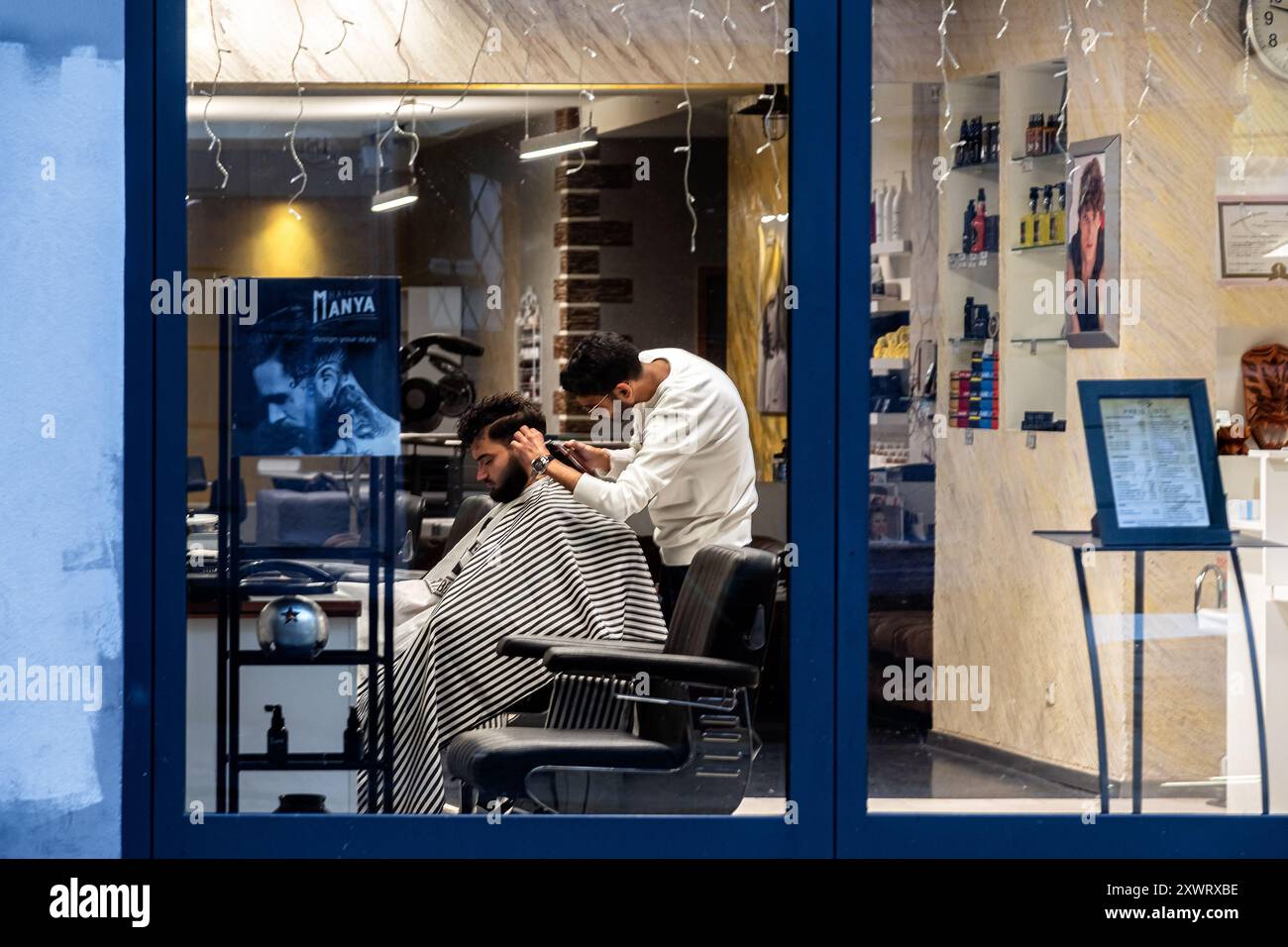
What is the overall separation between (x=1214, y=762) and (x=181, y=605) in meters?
Result: 2.05

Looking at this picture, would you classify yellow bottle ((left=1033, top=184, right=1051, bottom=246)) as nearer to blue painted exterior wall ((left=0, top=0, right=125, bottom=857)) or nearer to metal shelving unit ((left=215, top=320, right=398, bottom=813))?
metal shelving unit ((left=215, top=320, right=398, bottom=813))

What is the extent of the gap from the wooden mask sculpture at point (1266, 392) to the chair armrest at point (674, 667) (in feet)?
3.98

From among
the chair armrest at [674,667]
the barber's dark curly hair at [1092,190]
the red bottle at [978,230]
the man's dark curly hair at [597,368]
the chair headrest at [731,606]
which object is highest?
the barber's dark curly hair at [1092,190]

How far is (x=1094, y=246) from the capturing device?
362cm

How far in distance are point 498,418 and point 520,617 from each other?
0.44m

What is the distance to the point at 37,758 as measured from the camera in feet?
10.9

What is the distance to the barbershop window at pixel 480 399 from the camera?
3451 mm

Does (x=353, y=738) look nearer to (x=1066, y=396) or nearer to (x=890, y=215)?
(x=890, y=215)

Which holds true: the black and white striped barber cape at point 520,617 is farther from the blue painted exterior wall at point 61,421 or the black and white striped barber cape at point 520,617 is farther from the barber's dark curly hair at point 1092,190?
the barber's dark curly hair at point 1092,190

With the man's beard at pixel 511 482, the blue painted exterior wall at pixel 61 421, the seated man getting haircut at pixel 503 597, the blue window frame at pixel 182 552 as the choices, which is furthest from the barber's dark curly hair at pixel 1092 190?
the blue painted exterior wall at pixel 61 421

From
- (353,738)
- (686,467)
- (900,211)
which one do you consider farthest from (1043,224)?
(353,738)

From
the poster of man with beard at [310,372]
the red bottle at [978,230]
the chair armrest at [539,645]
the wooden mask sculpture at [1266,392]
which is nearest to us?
the poster of man with beard at [310,372]

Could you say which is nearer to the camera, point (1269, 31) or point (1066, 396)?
point (1066, 396)
